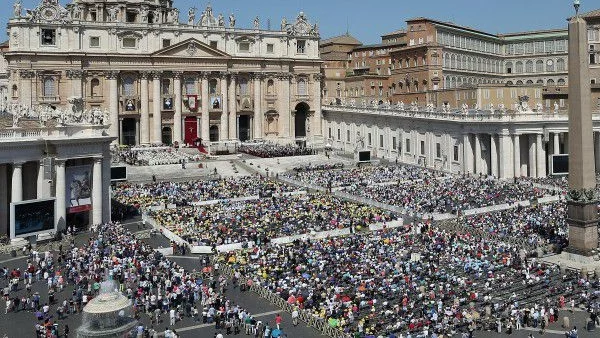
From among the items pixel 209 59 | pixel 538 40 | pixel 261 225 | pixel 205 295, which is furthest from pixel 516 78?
pixel 205 295

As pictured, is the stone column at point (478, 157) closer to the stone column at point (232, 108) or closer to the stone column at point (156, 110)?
the stone column at point (232, 108)

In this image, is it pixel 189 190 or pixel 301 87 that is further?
pixel 301 87

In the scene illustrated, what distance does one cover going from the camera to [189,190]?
53.4m

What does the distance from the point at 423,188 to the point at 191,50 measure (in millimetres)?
46054

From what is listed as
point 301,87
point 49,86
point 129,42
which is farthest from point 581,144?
point 49,86

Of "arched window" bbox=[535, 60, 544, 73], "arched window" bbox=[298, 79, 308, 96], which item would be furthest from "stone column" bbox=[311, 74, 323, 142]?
"arched window" bbox=[535, 60, 544, 73]

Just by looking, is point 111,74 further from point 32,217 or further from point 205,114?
point 32,217

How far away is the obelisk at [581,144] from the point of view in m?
31.7

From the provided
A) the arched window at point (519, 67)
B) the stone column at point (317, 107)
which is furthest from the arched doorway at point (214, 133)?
the arched window at point (519, 67)

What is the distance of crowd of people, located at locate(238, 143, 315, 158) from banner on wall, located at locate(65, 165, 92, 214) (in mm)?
36736

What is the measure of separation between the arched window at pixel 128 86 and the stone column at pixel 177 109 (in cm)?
561

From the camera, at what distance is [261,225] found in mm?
40344

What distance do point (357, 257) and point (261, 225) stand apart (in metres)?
10.2

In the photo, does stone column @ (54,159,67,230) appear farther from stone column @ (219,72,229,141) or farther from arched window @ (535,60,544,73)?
arched window @ (535,60,544,73)
